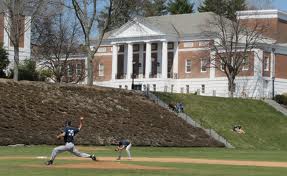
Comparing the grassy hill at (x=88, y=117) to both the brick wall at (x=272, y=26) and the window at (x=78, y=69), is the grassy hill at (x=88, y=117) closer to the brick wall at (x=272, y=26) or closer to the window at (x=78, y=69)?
the window at (x=78, y=69)

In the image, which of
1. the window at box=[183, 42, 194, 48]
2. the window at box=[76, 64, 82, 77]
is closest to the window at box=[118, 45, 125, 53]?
the window at box=[76, 64, 82, 77]

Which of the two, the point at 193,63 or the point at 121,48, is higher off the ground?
the point at 121,48

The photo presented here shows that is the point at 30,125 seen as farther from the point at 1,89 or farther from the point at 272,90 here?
the point at 272,90

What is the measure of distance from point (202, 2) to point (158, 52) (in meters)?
33.6

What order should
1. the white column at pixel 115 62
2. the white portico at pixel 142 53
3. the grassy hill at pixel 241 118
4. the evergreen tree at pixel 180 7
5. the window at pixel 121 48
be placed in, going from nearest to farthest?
1. the grassy hill at pixel 241 118
2. the white portico at pixel 142 53
3. the white column at pixel 115 62
4. the window at pixel 121 48
5. the evergreen tree at pixel 180 7

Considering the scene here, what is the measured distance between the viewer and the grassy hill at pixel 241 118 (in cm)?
6694

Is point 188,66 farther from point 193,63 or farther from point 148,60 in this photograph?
point 148,60

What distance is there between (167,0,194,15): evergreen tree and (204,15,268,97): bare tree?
3325 cm

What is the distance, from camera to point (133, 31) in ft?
351

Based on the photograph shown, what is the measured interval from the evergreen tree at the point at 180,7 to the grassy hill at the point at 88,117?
68.3 m

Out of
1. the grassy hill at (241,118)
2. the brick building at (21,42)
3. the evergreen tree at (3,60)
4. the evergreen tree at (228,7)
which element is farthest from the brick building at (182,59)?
the evergreen tree at (3,60)

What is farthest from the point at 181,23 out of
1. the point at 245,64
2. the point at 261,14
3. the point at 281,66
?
the point at 281,66

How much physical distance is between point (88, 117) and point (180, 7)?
78957 millimetres

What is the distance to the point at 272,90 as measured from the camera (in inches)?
3812
